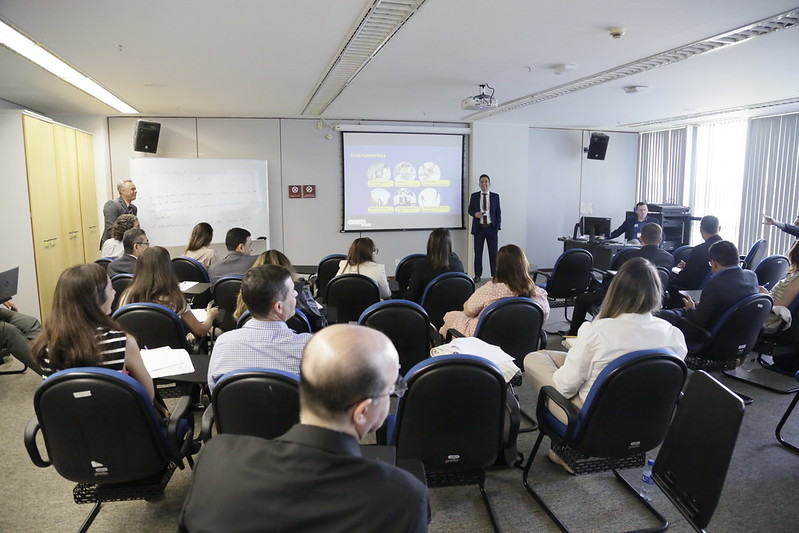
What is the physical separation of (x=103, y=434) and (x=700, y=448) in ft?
7.53

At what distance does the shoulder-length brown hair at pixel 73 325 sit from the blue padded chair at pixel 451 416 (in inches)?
52.9

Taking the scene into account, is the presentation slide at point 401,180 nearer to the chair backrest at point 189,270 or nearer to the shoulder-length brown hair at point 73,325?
the chair backrest at point 189,270

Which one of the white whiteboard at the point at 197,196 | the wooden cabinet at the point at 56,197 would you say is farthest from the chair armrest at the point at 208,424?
the white whiteboard at the point at 197,196

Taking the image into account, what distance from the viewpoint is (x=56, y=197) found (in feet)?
20.9

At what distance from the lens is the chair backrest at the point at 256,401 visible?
197 centimetres

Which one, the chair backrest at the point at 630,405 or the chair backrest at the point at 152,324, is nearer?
Result: the chair backrest at the point at 630,405

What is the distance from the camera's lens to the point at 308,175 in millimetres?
8758

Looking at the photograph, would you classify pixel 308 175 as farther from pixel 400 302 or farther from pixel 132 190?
pixel 400 302

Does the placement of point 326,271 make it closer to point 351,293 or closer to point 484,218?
point 351,293

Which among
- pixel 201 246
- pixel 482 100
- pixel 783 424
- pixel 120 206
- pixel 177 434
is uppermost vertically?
pixel 482 100

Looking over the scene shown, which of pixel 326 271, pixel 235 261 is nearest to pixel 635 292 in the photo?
pixel 235 261

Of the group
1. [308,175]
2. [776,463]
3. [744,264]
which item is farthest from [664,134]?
[776,463]

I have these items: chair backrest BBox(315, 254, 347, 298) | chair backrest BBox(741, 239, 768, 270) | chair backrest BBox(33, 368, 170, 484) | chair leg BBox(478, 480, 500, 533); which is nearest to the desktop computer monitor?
chair backrest BBox(741, 239, 768, 270)

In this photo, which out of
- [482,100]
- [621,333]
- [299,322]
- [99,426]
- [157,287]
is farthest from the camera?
[482,100]
